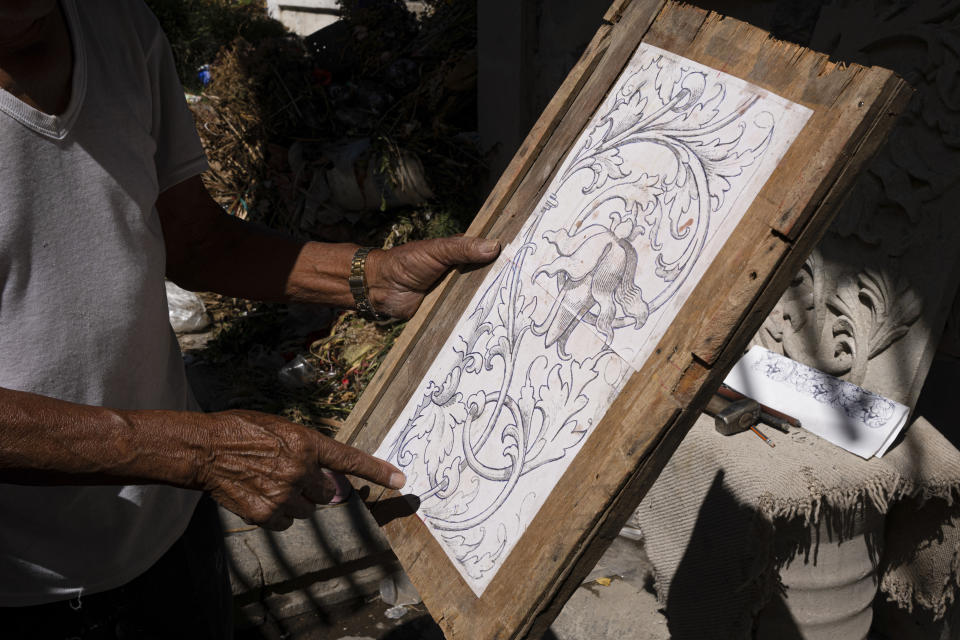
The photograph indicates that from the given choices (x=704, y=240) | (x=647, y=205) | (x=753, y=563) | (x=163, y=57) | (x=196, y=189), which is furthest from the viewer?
(x=753, y=563)

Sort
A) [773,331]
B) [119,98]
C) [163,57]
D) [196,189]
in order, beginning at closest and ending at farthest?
[119,98] → [163,57] → [196,189] → [773,331]

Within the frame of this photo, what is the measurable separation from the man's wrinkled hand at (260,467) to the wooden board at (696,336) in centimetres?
24

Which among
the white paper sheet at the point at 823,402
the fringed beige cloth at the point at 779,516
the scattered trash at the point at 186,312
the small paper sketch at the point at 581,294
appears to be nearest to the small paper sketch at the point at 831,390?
the white paper sheet at the point at 823,402

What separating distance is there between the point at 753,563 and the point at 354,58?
4.57 m

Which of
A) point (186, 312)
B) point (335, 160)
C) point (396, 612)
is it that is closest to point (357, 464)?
point (396, 612)

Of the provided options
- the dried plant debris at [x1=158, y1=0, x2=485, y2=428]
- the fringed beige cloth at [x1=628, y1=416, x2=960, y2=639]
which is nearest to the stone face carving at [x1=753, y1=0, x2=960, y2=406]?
the fringed beige cloth at [x1=628, y1=416, x2=960, y2=639]

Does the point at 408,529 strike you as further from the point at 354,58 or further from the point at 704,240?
the point at 354,58

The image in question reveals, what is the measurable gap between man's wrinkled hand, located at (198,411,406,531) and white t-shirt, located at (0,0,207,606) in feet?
0.85

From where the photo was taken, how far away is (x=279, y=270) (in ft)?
5.34

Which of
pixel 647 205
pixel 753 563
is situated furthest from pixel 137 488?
pixel 753 563

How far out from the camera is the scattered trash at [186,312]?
4.83 m

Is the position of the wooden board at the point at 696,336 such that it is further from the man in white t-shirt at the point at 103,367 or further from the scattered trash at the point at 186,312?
the scattered trash at the point at 186,312

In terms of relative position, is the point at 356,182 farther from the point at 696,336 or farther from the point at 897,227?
the point at 696,336

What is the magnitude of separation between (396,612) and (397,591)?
123mm
